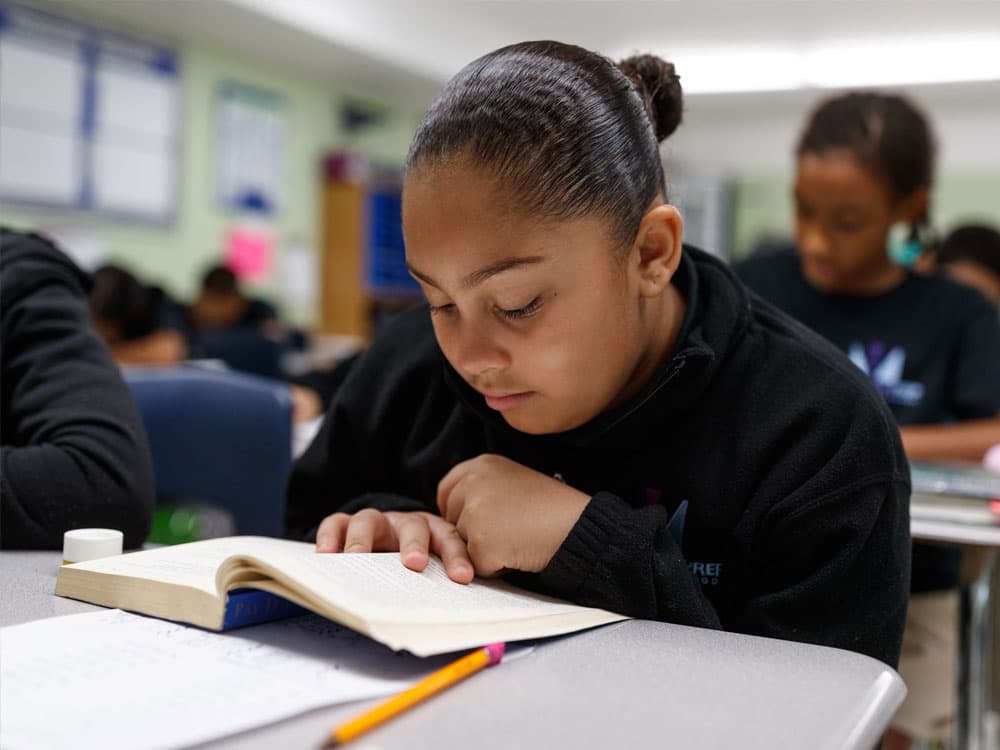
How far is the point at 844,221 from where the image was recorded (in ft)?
6.11

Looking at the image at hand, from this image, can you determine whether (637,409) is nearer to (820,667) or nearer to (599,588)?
(599,588)

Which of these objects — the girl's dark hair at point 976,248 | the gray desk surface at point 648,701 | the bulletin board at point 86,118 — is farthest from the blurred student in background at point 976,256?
the bulletin board at point 86,118

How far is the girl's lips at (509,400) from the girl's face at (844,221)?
120 centimetres

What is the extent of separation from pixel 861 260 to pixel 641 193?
3.86 feet

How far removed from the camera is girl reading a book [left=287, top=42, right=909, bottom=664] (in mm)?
777

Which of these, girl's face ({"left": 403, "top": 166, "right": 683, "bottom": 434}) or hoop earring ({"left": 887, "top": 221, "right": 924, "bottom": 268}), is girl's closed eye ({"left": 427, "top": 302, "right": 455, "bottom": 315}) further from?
hoop earring ({"left": 887, "top": 221, "right": 924, "bottom": 268})

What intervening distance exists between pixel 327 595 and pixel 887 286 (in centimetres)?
160

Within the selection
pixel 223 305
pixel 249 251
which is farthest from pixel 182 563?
pixel 249 251

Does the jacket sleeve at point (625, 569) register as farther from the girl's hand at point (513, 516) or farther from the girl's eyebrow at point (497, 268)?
the girl's eyebrow at point (497, 268)

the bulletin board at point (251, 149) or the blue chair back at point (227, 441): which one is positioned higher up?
the bulletin board at point (251, 149)

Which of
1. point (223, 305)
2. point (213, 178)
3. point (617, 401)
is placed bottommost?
point (223, 305)

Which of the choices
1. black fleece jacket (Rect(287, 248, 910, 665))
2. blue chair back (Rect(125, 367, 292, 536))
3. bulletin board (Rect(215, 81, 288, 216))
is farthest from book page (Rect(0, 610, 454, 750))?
bulletin board (Rect(215, 81, 288, 216))

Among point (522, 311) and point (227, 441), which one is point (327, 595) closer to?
point (522, 311)

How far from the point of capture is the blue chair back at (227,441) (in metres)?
1.59
